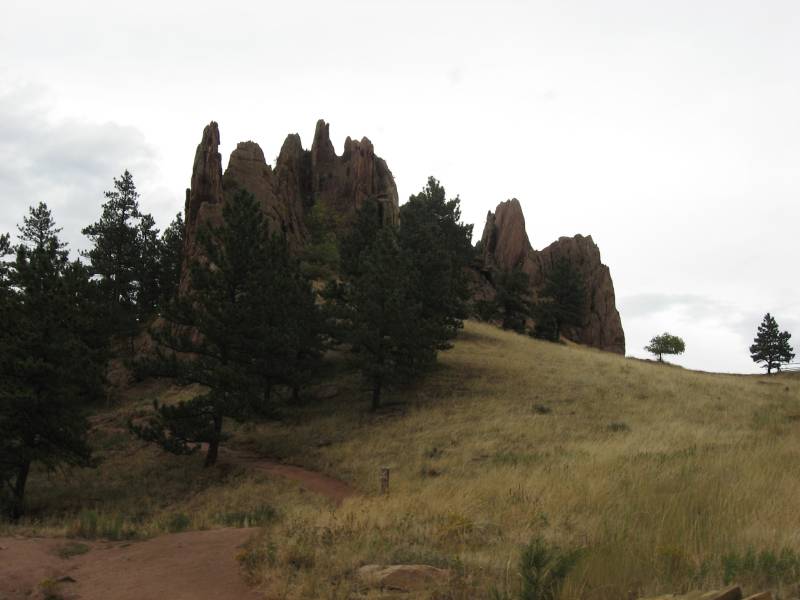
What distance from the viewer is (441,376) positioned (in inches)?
1420

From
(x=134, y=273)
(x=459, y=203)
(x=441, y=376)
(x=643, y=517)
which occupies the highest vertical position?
(x=459, y=203)

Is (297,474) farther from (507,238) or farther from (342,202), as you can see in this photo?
(507,238)

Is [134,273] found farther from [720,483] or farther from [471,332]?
[720,483]

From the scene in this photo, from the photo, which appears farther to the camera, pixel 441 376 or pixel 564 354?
pixel 564 354

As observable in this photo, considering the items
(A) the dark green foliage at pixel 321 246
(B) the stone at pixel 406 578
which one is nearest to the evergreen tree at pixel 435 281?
(A) the dark green foliage at pixel 321 246

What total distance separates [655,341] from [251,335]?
85132 mm

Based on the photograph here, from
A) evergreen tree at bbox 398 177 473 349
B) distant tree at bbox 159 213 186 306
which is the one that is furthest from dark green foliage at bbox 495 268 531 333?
distant tree at bbox 159 213 186 306

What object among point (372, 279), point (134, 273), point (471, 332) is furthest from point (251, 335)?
point (134, 273)

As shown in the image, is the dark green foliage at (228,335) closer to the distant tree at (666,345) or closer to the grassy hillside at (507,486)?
the grassy hillside at (507,486)

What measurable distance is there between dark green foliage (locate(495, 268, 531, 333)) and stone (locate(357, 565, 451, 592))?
167 feet

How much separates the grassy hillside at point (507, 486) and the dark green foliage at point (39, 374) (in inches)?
81.5

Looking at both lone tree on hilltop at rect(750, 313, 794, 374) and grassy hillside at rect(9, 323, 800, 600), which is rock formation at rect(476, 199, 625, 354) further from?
grassy hillside at rect(9, 323, 800, 600)

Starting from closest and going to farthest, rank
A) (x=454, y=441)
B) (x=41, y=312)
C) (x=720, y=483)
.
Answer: (x=720, y=483)
(x=41, y=312)
(x=454, y=441)

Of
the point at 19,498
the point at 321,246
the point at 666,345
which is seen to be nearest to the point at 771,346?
the point at 666,345
